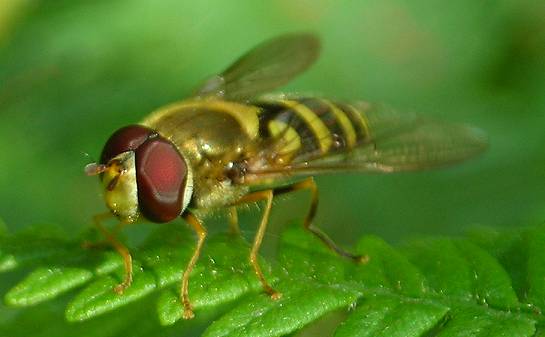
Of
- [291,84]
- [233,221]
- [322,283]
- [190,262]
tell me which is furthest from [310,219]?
[291,84]

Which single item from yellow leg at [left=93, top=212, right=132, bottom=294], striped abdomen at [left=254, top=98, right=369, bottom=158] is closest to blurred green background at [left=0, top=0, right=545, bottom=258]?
striped abdomen at [left=254, top=98, right=369, bottom=158]

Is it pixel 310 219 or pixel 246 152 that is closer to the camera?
pixel 246 152

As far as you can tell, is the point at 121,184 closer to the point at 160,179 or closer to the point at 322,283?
the point at 160,179

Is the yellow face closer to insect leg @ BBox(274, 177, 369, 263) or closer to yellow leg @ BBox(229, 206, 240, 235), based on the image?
yellow leg @ BBox(229, 206, 240, 235)

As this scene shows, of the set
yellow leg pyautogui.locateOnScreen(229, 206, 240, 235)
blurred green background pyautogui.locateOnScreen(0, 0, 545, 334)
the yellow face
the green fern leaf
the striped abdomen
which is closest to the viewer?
the green fern leaf

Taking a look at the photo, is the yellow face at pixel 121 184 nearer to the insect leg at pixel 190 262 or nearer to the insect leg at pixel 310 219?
the insect leg at pixel 190 262

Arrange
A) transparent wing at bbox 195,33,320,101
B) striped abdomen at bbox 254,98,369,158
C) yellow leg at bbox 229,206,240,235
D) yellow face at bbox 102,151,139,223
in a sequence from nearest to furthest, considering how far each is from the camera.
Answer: yellow face at bbox 102,151,139,223 → striped abdomen at bbox 254,98,369,158 → yellow leg at bbox 229,206,240,235 → transparent wing at bbox 195,33,320,101

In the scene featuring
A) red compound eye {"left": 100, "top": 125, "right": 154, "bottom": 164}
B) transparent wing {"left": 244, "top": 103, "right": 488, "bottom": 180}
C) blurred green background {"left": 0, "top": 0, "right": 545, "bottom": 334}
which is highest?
red compound eye {"left": 100, "top": 125, "right": 154, "bottom": 164}
